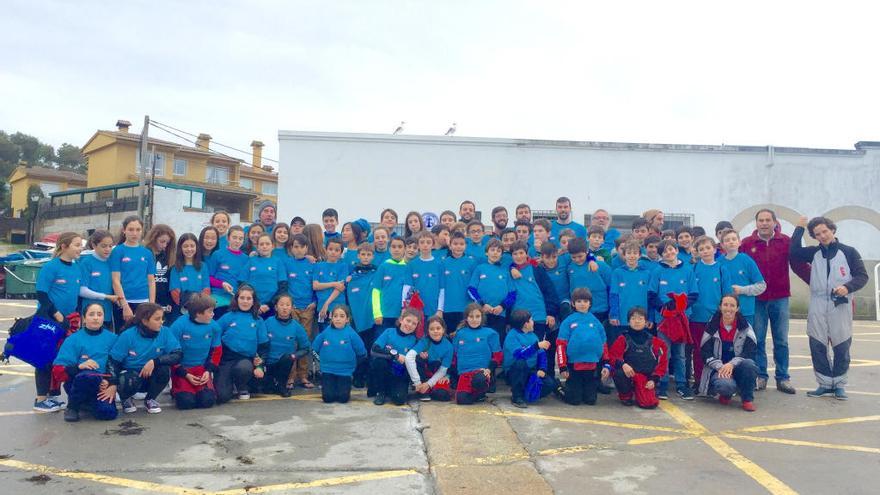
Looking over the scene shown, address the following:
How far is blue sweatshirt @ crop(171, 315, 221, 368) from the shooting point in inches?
230

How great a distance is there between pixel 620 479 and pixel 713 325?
2.91 metres

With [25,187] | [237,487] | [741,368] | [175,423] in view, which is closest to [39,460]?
[175,423]

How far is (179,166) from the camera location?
1651 inches

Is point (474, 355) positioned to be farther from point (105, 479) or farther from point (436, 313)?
point (105, 479)

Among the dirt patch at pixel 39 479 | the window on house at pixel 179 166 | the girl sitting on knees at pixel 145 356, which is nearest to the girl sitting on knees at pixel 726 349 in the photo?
the girl sitting on knees at pixel 145 356

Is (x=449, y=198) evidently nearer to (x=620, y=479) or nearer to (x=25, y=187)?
(x=620, y=479)

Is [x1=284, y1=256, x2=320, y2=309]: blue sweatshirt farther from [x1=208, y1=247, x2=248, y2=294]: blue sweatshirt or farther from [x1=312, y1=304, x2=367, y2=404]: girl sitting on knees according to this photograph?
[x1=312, y1=304, x2=367, y2=404]: girl sitting on knees

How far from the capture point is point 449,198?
606 inches

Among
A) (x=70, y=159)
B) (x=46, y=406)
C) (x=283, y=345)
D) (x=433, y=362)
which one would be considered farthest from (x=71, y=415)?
(x=70, y=159)

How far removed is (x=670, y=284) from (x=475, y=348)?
7.15 ft

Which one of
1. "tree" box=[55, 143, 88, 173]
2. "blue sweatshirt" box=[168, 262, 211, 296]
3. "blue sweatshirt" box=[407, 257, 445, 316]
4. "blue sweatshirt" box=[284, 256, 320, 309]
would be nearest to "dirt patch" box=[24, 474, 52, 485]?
"blue sweatshirt" box=[168, 262, 211, 296]

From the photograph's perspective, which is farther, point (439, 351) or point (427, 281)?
point (427, 281)

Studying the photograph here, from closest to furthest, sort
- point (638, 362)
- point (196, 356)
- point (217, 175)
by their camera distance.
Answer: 1. point (196, 356)
2. point (638, 362)
3. point (217, 175)

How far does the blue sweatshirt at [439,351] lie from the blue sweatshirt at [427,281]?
588 millimetres
